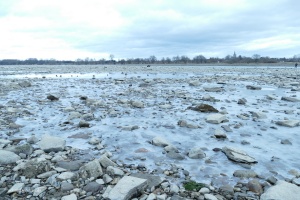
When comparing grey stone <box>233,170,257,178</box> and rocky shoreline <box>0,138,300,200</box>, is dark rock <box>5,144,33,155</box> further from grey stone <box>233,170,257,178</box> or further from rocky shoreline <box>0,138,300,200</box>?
grey stone <box>233,170,257,178</box>

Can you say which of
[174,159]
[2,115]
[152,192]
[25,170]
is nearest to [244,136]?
[174,159]

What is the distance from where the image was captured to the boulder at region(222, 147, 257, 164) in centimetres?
433

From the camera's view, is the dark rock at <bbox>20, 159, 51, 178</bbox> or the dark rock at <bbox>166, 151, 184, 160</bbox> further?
the dark rock at <bbox>166, 151, 184, 160</bbox>

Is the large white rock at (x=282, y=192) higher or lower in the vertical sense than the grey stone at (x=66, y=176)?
lower

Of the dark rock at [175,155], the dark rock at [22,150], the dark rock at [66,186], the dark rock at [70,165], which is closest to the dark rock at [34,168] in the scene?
the dark rock at [70,165]

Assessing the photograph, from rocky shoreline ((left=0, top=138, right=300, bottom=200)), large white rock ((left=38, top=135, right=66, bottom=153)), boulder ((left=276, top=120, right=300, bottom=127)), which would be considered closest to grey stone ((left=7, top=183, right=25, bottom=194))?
rocky shoreline ((left=0, top=138, right=300, bottom=200))

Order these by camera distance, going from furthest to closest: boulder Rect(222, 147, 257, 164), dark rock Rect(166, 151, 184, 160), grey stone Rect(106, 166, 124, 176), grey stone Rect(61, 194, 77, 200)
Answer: dark rock Rect(166, 151, 184, 160), boulder Rect(222, 147, 257, 164), grey stone Rect(106, 166, 124, 176), grey stone Rect(61, 194, 77, 200)

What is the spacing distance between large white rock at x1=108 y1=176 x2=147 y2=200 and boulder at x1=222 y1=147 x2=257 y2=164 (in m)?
1.87

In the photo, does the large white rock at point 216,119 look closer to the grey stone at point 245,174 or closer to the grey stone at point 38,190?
the grey stone at point 245,174

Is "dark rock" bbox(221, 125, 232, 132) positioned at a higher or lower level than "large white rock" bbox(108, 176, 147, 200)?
lower

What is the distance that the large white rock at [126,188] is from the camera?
310 centimetres

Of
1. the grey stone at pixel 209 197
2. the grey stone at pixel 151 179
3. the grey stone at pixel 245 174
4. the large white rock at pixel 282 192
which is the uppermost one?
the large white rock at pixel 282 192

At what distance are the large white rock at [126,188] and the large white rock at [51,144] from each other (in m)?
1.96

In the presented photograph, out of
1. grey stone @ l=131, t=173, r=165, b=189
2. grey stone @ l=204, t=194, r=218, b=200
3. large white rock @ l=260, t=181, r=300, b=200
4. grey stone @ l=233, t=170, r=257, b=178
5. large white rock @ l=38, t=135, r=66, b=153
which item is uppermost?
large white rock @ l=38, t=135, r=66, b=153
